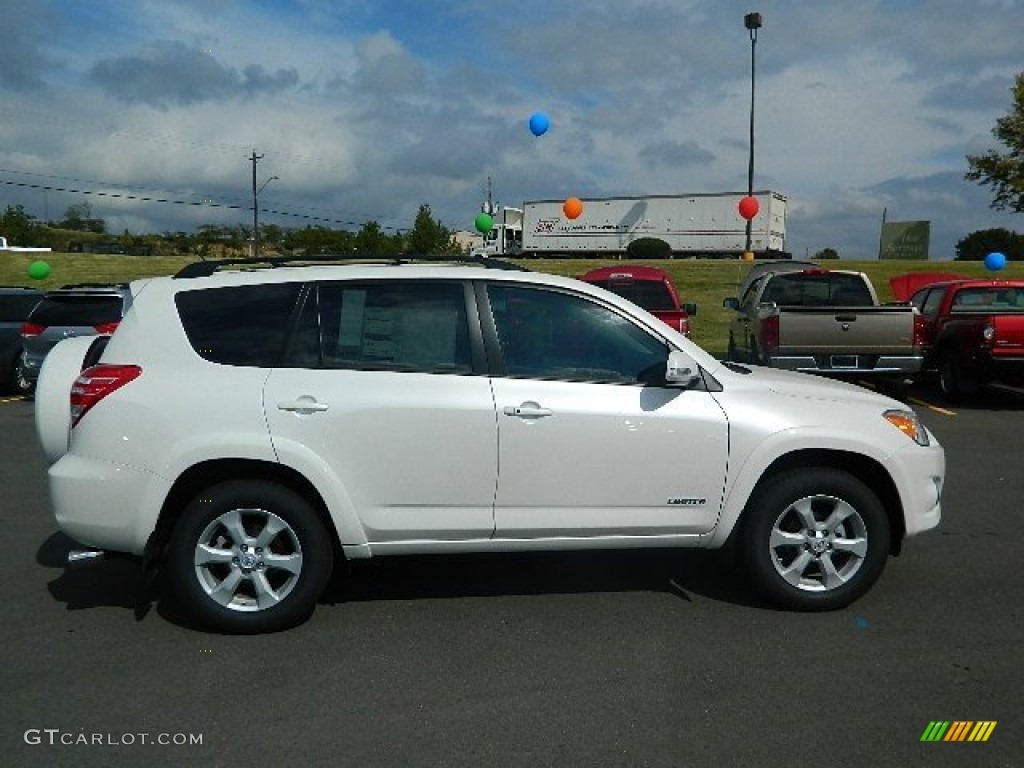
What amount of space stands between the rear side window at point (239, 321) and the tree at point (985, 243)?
68.5 meters

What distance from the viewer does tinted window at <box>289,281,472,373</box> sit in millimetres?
4266

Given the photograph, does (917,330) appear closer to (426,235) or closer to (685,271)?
(685,271)

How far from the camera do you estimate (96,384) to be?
4.12m

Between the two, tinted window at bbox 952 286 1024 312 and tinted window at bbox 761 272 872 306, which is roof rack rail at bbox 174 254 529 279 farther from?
tinted window at bbox 952 286 1024 312

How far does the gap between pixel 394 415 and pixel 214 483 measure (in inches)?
36.9

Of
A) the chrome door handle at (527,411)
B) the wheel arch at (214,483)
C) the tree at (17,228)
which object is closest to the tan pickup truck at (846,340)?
the chrome door handle at (527,411)

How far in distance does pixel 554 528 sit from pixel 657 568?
47.3 inches

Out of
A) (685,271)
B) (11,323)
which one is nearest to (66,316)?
(11,323)

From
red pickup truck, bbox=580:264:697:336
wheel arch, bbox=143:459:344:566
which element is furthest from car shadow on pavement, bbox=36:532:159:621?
red pickup truck, bbox=580:264:697:336

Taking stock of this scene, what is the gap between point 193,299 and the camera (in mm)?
4336

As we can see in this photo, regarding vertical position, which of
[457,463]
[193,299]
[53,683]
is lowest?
[53,683]

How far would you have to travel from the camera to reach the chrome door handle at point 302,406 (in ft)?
13.5

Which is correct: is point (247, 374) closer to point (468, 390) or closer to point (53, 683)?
point (468, 390)

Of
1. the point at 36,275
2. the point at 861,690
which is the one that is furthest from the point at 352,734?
the point at 36,275
